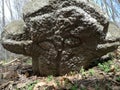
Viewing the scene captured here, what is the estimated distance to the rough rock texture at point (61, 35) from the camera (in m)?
5.21

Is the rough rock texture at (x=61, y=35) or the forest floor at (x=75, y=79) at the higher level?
the rough rock texture at (x=61, y=35)

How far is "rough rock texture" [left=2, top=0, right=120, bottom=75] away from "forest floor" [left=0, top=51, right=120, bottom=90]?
0.22 m

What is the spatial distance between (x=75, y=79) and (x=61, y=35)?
0.83m

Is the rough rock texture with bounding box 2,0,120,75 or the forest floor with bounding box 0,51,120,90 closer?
the forest floor with bounding box 0,51,120,90

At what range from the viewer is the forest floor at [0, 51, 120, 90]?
488 centimetres

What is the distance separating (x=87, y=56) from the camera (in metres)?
5.62

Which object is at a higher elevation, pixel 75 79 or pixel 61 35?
pixel 61 35

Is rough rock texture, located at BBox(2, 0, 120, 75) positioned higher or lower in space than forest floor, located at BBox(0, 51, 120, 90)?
higher

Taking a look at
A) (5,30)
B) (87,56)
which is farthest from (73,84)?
(5,30)

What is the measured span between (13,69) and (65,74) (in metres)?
1.54

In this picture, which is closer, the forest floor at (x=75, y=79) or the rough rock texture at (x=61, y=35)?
the forest floor at (x=75, y=79)

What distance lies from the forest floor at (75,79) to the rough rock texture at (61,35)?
0.73 feet

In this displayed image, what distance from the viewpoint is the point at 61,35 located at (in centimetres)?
532

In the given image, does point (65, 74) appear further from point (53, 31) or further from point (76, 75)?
point (53, 31)
